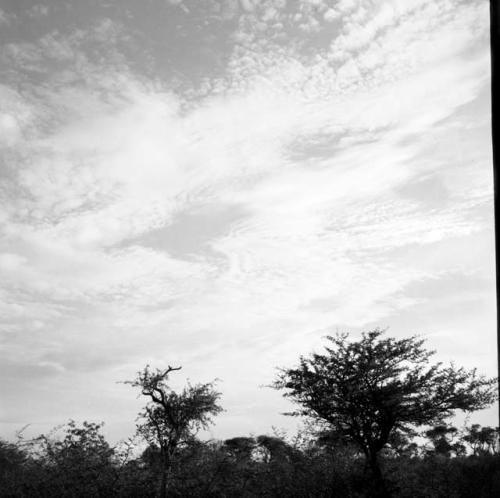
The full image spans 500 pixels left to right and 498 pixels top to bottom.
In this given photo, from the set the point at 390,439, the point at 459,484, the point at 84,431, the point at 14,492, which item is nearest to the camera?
the point at 14,492

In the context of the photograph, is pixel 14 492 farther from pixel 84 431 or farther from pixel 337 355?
pixel 337 355

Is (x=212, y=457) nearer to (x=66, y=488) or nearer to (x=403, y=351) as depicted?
(x=66, y=488)

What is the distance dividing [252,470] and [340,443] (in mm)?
6305

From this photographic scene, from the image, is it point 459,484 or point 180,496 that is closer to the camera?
point 180,496

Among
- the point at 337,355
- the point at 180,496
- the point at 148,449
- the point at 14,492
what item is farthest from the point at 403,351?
the point at 14,492

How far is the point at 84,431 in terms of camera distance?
2914cm

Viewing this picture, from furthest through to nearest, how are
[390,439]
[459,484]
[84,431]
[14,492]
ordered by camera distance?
[84,431] < [390,439] < [459,484] < [14,492]

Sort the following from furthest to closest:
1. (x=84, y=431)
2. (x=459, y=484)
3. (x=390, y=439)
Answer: (x=84, y=431) < (x=390, y=439) < (x=459, y=484)

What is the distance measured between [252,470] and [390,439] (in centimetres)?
892

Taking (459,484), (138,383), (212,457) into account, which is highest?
(138,383)

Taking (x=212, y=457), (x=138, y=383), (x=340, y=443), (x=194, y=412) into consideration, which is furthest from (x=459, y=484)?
(x=138, y=383)

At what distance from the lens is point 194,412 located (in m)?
30.2

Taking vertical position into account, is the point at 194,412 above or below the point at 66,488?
above

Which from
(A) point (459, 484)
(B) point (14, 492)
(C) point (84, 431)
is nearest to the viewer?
(B) point (14, 492)
